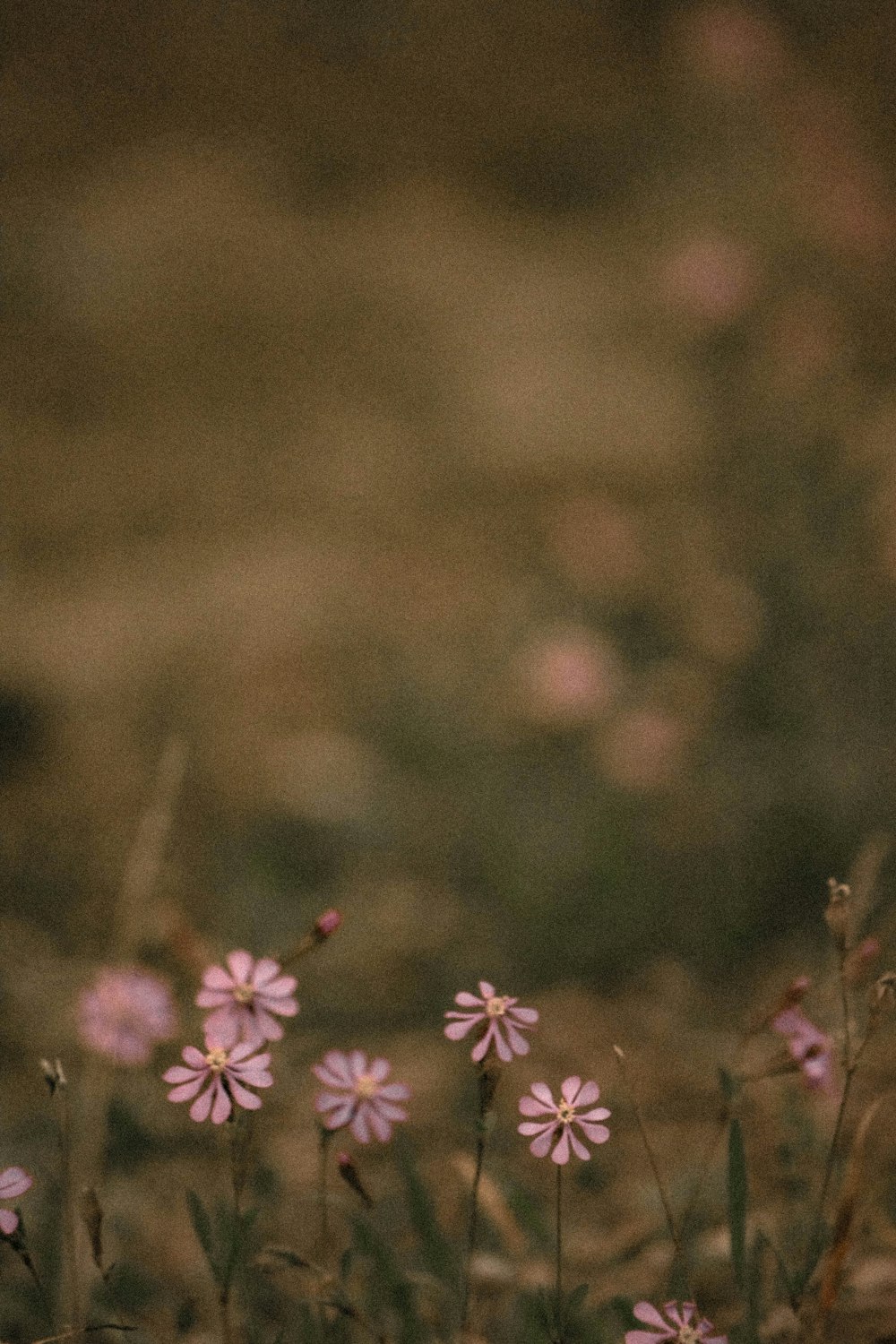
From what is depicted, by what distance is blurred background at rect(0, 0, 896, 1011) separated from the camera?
214cm

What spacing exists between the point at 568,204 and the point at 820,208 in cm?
254

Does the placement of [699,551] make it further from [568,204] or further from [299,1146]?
[568,204]

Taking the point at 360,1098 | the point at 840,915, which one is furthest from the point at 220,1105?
the point at 840,915

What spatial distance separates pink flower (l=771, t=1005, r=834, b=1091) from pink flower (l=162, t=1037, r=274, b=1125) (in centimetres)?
46

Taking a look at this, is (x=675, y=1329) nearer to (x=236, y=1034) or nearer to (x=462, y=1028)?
(x=462, y=1028)

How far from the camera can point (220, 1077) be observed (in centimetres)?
87

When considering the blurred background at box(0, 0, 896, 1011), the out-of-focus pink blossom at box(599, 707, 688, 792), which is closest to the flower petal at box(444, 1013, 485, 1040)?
the blurred background at box(0, 0, 896, 1011)

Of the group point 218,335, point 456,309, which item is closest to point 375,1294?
point 218,335

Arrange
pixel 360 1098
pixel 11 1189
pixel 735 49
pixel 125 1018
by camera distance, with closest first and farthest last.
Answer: pixel 11 1189, pixel 360 1098, pixel 125 1018, pixel 735 49

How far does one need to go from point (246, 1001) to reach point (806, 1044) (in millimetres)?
501

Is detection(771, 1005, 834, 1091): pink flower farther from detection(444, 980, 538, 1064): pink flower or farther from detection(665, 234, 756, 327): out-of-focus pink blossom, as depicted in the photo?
detection(665, 234, 756, 327): out-of-focus pink blossom

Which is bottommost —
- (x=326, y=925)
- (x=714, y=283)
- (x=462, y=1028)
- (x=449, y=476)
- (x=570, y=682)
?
(x=462, y=1028)

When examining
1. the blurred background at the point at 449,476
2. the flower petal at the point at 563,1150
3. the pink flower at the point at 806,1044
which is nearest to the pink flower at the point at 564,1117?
the flower petal at the point at 563,1150

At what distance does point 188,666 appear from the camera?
294cm
